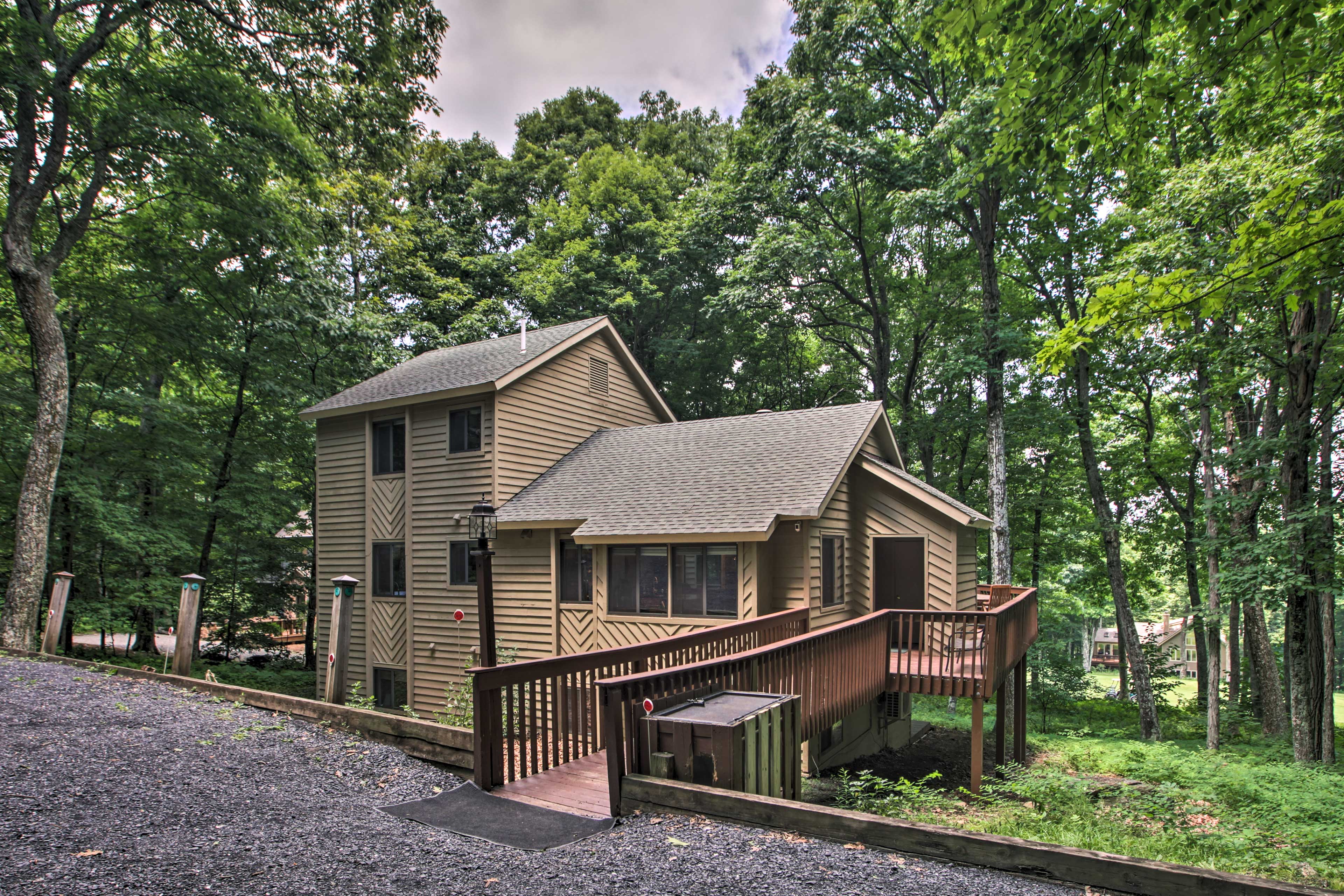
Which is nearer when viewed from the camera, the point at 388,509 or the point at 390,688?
the point at 390,688

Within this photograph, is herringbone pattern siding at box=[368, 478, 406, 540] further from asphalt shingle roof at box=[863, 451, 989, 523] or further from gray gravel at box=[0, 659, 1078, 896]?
asphalt shingle roof at box=[863, 451, 989, 523]

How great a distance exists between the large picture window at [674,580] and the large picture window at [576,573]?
21.5 inches

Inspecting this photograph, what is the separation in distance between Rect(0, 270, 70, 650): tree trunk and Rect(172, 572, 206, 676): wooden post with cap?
493cm

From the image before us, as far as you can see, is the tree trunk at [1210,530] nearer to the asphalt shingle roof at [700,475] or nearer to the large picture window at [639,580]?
the asphalt shingle roof at [700,475]

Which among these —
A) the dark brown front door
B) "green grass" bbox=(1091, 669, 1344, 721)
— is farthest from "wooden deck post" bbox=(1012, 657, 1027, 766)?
"green grass" bbox=(1091, 669, 1344, 721)

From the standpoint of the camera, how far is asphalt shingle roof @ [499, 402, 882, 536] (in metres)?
10.1

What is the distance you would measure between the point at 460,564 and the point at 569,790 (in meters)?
8.23

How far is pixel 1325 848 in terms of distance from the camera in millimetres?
5977

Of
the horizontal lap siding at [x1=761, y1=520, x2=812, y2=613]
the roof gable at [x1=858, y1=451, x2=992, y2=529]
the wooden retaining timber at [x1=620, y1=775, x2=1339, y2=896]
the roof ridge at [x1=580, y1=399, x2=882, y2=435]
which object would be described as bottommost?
the wooden retaining timber at [x1=620, y1=775, x2=1339, y2=896]

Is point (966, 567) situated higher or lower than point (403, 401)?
lower

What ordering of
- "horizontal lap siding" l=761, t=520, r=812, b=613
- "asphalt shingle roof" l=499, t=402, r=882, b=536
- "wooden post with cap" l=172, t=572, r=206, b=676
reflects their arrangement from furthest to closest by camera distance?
"horizontal lap siding" l=761, t=520, r=812, b=613 < "asphalt shingle roof" l=499, t=402, r=882, b=536 < "wooden post with cap" l=172, t=572, r=206, b=676

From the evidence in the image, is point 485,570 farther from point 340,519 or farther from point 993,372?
point 993,372

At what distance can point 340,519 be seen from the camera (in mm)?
14391

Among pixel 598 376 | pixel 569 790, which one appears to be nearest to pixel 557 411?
pixel 598 376
